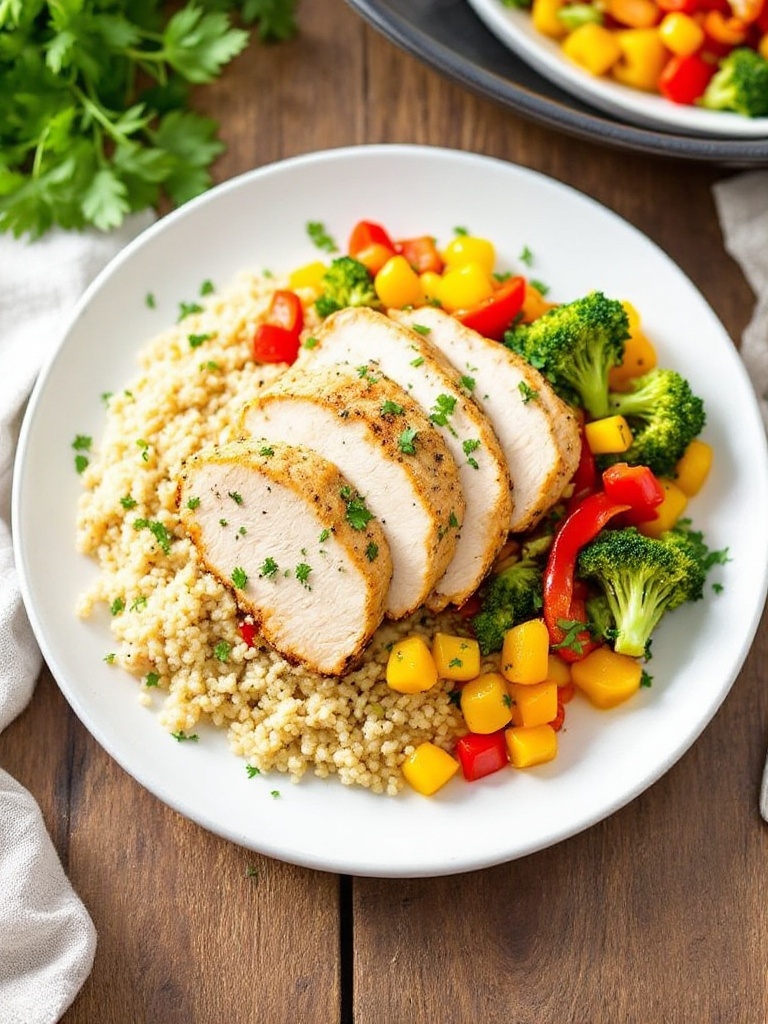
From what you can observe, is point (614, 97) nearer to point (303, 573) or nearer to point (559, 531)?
point (559, 531)

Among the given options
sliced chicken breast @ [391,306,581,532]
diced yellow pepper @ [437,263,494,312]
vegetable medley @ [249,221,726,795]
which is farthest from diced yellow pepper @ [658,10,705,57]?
sliced chicken breast @ [391,306,581,532]

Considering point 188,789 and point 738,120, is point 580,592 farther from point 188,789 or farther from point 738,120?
point 738,120

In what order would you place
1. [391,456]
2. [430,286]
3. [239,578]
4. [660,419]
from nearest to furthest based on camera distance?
1. [391,456]
2. [239,578]
3. [660,419]
4. [430,286]

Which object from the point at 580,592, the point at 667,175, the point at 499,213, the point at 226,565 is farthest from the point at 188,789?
the point at 667,175

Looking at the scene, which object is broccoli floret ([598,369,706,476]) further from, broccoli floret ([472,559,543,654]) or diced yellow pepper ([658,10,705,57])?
diced yellow pepper ([658,10,705,57])

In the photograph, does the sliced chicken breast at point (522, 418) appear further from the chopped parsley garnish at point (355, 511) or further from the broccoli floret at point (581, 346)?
the chopped parsley garnish at point (355, 511)

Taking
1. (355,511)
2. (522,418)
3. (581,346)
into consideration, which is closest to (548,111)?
(581,346)
